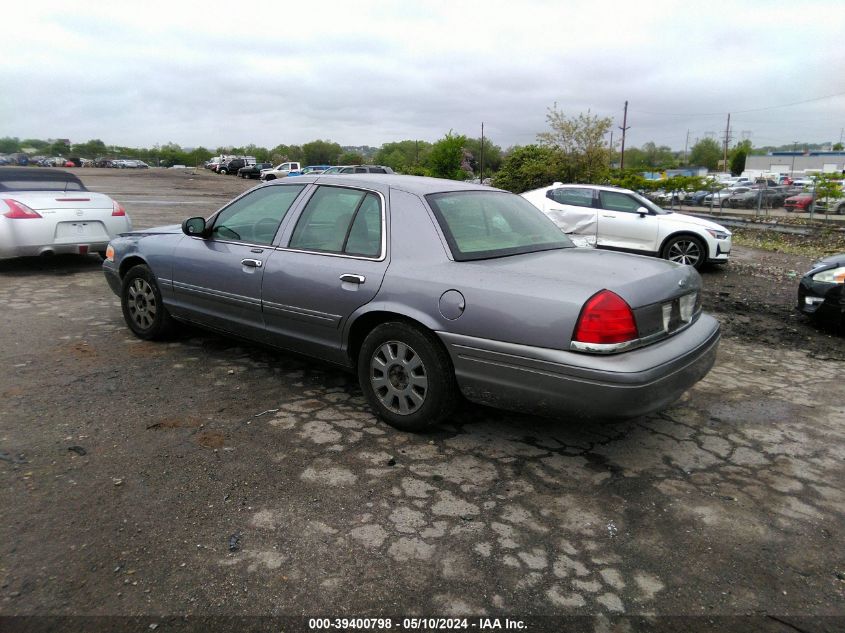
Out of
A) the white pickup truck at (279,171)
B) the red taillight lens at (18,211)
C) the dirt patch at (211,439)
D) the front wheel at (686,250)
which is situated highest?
the white pickup truck at (279,171)

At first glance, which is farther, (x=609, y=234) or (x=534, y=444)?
(x=609, y=234)

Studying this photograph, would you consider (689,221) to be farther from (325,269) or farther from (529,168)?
(529,168)

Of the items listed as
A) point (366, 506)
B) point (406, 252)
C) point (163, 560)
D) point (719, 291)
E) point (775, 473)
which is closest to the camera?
point (163, 560)


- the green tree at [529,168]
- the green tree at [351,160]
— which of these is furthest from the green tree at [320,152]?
the green tree at [529,168]

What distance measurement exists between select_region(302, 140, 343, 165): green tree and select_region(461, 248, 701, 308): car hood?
4220 inches

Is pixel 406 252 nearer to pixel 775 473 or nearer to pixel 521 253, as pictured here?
pixel 521 253

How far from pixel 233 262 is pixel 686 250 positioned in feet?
27.4

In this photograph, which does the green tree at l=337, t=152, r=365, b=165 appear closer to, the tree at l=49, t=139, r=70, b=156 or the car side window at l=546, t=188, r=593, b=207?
the car side window at l=546, t=188, r=593, b=207

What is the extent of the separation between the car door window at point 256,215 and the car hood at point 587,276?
1.66m

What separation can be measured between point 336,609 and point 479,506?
96 cm

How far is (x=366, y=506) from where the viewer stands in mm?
3051

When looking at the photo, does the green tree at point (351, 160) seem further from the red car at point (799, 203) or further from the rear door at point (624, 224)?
the rear door at point (624, 224)

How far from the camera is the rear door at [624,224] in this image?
1069 cm

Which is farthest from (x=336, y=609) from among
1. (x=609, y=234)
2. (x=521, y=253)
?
(x=609, y=234)
